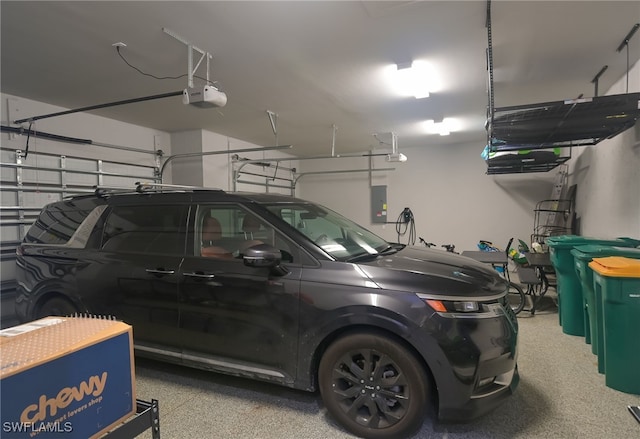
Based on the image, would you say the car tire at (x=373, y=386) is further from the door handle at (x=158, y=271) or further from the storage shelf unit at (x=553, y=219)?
the storage shelf unit at (x=553, y=219)

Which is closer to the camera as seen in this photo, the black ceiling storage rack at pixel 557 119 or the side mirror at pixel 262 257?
the side mirror at pixel 262 257

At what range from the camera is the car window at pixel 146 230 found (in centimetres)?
277

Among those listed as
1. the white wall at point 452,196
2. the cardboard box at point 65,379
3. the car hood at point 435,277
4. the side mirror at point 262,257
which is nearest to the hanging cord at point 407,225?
the white wall at point 452,196

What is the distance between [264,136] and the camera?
755 centimetres

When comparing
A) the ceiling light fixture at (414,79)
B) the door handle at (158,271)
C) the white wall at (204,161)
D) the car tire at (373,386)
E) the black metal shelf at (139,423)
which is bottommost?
the car tire at (373,386)

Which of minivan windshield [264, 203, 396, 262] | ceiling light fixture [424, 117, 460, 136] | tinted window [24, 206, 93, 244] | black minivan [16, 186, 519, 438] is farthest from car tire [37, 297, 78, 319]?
ceiling light fixture [424, 117, 460, 136]

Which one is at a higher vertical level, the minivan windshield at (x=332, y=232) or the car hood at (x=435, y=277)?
the minivan windshield at (x=332, y=232)

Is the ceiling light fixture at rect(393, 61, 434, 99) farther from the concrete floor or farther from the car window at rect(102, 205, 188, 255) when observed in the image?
the concrete floor

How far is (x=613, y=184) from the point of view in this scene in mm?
4438

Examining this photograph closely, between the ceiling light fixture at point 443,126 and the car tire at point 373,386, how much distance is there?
208 inches

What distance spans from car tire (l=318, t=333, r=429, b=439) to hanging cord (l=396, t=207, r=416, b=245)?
7.39 m

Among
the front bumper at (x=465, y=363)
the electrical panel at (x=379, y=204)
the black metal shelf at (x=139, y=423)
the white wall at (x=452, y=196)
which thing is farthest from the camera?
the electrical panel at (x=379, y=204)

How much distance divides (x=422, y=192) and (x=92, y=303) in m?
8.01

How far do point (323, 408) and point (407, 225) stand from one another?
290 inches
